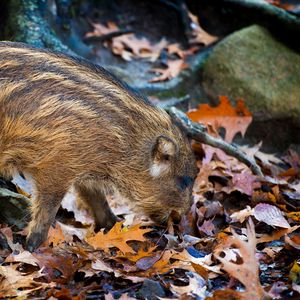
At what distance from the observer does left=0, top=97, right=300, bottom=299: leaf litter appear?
4.12m

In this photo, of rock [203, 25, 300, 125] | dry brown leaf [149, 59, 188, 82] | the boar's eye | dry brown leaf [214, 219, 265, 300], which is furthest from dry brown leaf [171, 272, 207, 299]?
dry brown leaf [149, 59, 188, 82]

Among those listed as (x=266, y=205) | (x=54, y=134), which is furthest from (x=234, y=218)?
(x=54, y=134)

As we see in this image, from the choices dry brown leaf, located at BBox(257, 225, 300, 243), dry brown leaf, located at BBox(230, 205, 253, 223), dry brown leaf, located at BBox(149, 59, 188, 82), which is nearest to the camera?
dry brown leaf, located at BBox(257, 225, 300, 243)

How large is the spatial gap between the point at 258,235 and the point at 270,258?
1.50 ft

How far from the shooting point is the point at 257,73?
27.4ft

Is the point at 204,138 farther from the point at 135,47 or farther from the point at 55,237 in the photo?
the point at 135,47

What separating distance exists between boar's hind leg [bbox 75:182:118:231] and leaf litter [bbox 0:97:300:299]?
6.6 inches

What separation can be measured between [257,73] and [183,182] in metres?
3.20

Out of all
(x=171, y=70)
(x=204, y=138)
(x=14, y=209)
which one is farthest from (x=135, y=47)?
(x=14, y=209)

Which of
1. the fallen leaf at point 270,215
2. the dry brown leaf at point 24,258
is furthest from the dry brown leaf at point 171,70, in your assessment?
the dry brown leaf at point 24,258

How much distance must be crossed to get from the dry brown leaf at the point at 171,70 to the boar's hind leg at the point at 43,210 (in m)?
3.77

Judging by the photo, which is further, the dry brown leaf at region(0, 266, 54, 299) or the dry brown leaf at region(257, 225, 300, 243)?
the dry brown leaf at region(257, 225, 300, 243)

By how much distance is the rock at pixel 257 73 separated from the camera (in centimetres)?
813

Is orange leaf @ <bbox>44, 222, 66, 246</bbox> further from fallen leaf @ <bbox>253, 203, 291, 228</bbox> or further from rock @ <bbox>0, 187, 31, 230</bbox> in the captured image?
fallen leaf @ <bbox>253, 203, 291, 228</bbox>
